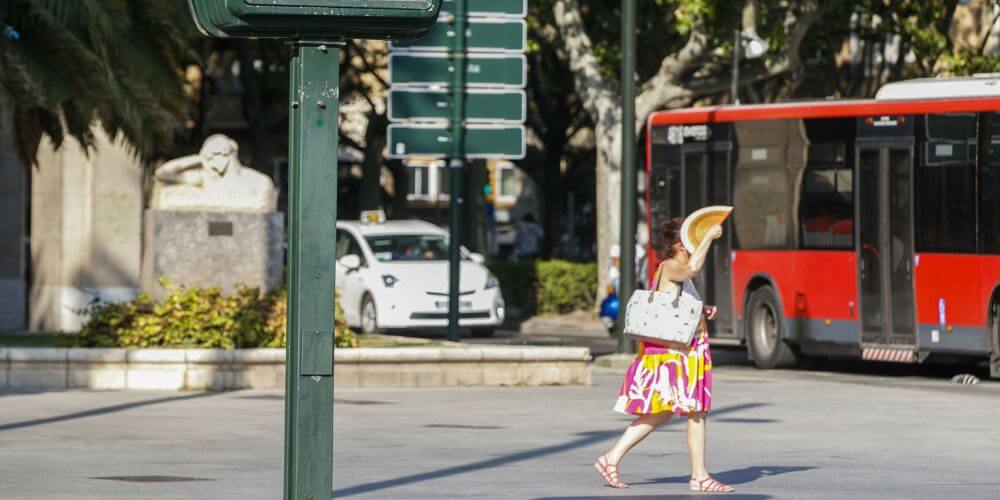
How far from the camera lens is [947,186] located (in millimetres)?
20062

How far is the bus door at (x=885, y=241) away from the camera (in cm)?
2050

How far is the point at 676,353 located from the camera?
1038 cm

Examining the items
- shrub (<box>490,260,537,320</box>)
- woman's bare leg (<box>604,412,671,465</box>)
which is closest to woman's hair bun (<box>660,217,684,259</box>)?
woman's bare leg (<box>604,412,671,465</box>)

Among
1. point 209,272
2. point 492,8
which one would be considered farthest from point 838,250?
point 209,272

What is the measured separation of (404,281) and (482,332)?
2.36 m

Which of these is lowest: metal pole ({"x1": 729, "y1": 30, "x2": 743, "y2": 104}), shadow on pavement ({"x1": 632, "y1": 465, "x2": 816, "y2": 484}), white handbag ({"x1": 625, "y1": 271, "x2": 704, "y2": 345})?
shadow on pavement ({"x1": 632, "y1": 465, "x2": 816, "y2": 484})

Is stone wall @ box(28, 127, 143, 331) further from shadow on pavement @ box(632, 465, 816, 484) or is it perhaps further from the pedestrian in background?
the pedestrian in background

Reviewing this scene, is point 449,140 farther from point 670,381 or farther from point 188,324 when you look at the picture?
point 670,381

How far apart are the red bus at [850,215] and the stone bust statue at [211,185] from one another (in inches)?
241

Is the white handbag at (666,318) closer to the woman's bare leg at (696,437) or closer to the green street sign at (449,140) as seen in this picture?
Result: the woman's bare leg at (696,437)

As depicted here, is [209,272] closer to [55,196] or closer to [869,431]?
[869,431]

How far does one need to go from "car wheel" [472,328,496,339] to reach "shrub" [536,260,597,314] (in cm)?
397

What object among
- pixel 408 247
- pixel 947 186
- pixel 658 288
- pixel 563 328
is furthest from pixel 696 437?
pixel 563 328

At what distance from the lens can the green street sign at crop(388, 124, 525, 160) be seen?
842 inches
